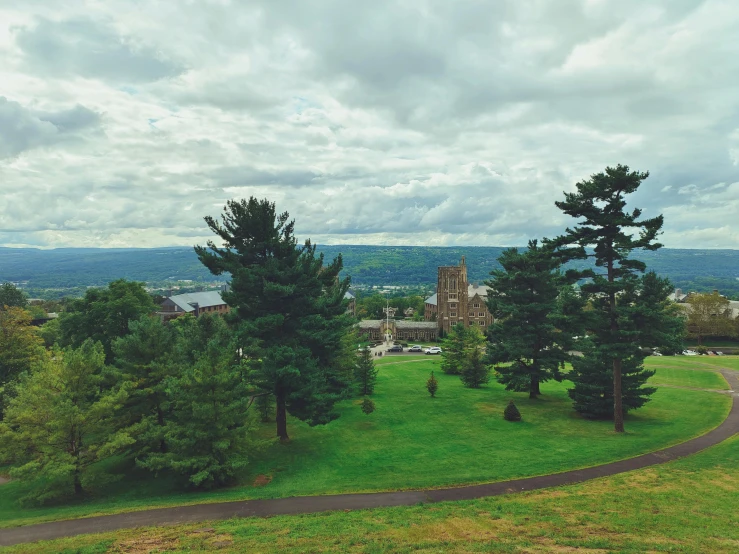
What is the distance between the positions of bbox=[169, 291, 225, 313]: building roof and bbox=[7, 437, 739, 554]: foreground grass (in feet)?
353

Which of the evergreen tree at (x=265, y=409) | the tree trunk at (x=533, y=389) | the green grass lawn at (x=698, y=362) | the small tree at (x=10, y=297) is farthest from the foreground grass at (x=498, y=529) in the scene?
the small tree at (x=10, y=297)

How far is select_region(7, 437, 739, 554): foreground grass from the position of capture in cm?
1351

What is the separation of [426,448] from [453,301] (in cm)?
8092

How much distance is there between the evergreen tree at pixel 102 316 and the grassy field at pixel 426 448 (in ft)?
57.9

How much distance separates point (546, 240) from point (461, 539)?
22974 millimetres

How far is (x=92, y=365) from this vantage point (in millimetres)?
23453

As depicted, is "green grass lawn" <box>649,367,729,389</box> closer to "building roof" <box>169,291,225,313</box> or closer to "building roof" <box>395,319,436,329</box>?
"building roof" <box>395,319,436,329</box>

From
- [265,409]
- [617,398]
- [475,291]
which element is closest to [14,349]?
[265,409]

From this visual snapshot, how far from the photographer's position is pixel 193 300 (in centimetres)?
12712

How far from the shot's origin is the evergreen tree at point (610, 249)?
2778 centimetres

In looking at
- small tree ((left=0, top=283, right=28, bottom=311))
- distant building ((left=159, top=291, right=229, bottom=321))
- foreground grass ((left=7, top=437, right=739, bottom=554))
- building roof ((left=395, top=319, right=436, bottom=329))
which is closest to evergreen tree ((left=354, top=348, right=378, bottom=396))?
foreground grass ((left=7, top=437, right=739, bottom=554))

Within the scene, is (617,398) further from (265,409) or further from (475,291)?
(475,291)

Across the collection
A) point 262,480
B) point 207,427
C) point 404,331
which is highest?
point 207,427

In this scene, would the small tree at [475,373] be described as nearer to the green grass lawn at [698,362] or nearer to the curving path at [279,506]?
the curving path at [279,506]
